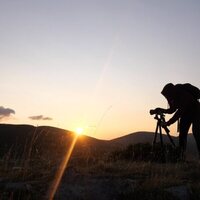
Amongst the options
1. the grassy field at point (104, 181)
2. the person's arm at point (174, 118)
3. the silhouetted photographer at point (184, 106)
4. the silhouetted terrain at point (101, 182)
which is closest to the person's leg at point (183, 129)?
the silhouetted photographer at point (184, 106)

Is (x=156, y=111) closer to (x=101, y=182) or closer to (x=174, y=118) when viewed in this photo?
(x=174, y=118)

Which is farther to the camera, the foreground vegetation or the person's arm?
the person's arm

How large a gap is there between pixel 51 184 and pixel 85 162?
104 inches

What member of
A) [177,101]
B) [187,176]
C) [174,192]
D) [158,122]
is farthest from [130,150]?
[174,192]

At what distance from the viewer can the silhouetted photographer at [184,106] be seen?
10945mm

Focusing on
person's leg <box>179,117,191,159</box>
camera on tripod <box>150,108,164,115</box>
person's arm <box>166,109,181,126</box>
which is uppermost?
camera on tripod <box>150,108,164,115</box>

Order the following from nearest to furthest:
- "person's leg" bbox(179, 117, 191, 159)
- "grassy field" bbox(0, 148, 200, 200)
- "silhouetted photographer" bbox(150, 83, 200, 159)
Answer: "grassy field" bbox(0, 148, 200, 200)
"silhouetted photographer" bbox(150, 83, 200, 159)
"person's leg" bbox(179, 117, 191, 159)

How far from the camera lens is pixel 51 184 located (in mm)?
6742

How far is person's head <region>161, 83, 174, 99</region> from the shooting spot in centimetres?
1102

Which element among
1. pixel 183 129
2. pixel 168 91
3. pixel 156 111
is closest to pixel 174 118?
pixel 183 129

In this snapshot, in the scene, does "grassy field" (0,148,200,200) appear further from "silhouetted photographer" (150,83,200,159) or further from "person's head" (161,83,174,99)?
"person's head" (161,83,174,99)

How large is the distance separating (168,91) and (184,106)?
596 mm

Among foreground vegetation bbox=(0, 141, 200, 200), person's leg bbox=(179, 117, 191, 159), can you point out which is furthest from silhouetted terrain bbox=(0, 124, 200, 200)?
person's leg bbox=(179, 117, 191, 159)

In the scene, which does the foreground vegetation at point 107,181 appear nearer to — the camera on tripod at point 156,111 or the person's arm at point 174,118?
the person's arm at point 174,118
